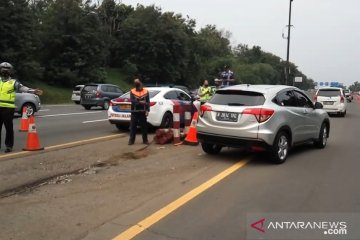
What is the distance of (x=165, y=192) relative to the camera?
725 cm

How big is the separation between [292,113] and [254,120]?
1331 millimetres

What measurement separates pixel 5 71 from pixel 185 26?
60.6 metres

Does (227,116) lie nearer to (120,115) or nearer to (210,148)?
(210,148)

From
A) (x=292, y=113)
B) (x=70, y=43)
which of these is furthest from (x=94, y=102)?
(x=292, y=113)

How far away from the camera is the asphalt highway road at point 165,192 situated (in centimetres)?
559

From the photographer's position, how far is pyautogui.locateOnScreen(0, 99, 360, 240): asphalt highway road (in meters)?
5.59

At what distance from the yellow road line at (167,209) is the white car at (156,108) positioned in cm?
632

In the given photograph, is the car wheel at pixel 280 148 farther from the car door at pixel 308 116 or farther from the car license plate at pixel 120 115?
the car license plate at pixel 120 115

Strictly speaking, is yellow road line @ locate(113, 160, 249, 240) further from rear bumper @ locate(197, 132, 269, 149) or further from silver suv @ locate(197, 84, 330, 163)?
silver suv @ locate(197, 84, 330, 163)

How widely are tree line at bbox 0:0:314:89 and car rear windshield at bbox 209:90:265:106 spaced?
91.1 feet

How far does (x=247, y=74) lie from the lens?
10506 cm

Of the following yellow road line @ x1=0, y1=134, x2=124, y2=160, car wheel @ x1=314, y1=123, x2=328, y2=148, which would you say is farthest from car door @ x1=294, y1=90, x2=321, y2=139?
yellow road line @ x1=0, y1=134, x2=124, y2=160

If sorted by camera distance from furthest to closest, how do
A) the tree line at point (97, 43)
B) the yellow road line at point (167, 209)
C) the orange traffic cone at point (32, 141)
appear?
the tree line at point (97, 43) < the orange traffic cone at point (32, 141) < the yellow road line at point (167, 209)

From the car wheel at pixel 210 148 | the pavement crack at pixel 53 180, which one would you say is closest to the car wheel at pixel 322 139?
the car wheel at pixel 210 148
